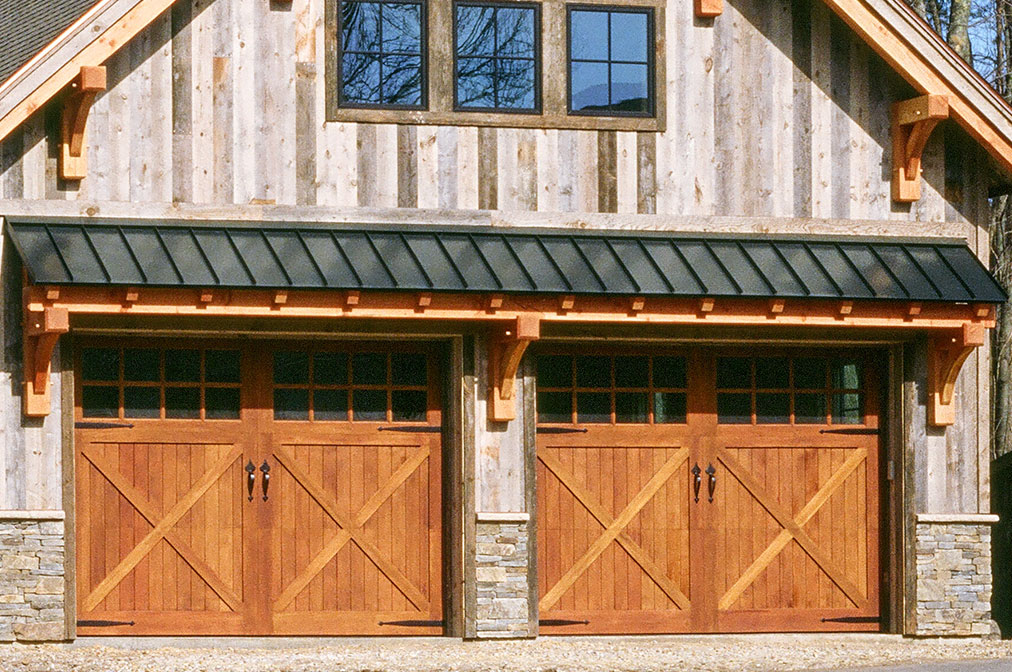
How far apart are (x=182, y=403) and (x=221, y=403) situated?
306 millimetres

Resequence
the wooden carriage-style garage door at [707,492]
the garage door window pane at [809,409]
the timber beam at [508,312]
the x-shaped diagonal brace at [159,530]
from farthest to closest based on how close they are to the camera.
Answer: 1. the garage door window pane at [809,409]
2. the wooden carriage-style garage door at [707,492]
3. the x-shaped diagonal brace at [159,530]
4. the timber beam at [508,312]

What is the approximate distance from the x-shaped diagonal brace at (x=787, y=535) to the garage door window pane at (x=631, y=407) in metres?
0.73

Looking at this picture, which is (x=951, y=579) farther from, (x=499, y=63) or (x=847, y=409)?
(x=499, y=63)

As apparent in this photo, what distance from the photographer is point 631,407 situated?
1525cm

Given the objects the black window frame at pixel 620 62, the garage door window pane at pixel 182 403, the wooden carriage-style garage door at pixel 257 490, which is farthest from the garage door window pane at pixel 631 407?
the garage door window pane at pixel 182 403

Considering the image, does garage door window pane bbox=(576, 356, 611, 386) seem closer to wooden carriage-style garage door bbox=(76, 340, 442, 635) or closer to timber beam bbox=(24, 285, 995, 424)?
timber beam bbox=(24, 285, 995, 424)

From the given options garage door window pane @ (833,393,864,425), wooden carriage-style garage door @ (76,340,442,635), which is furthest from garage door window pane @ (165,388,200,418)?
garage door window pane @ (833,393,864,425)

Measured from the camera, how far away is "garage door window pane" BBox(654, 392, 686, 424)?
15.3 meters

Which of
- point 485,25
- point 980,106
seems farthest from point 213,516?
point 980,106

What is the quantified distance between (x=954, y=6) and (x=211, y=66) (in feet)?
38.6

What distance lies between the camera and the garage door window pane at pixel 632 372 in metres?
15.2

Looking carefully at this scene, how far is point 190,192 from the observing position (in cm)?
1416

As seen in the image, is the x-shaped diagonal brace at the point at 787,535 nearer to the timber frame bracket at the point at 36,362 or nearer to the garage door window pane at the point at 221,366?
the garage door window pane at the point at 221,366

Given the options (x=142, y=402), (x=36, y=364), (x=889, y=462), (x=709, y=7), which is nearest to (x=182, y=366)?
(x=142, y=402)
